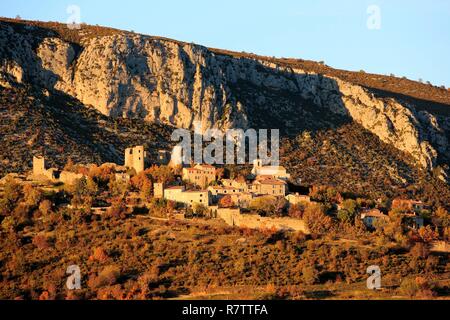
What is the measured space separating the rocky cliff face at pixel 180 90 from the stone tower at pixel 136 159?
2676cm

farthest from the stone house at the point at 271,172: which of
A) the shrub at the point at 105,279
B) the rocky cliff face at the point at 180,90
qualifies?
the shrub at the point at 105,279

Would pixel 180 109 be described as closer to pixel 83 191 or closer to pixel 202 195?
pixel 83 191

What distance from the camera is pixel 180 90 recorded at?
131250 mm

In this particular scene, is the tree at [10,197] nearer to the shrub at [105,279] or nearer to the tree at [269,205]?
the shrub at [105,279]

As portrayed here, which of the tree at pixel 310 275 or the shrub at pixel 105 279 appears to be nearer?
the shrub at pixel 105 279

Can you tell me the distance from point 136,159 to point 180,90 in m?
33.2

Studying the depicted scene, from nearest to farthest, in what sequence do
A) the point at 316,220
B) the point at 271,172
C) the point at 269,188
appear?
1. the point at 316,220
2. the point at 269,188
3. the point at 271,172

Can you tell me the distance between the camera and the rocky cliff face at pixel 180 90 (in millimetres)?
128000

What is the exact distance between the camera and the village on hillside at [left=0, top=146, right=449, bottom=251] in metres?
87.2

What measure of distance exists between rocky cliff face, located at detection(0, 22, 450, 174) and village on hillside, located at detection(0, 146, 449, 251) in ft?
94.7

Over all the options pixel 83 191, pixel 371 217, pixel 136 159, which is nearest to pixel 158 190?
pixel 83 191

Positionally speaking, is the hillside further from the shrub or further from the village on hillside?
the shrub

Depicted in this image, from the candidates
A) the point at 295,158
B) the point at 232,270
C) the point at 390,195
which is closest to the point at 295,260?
the point at 232,270
